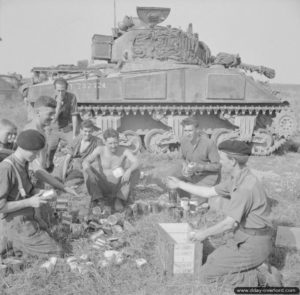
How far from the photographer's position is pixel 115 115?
10383mm

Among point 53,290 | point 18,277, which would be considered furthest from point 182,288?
point 18,277

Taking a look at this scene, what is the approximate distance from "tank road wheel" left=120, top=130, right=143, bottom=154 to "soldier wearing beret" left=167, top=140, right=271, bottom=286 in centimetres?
703

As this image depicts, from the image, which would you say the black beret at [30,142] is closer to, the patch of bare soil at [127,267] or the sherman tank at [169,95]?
the patch of bare soil at [127,267]

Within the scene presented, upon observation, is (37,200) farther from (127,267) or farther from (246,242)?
(246,242)

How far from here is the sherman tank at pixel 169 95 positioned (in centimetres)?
1006

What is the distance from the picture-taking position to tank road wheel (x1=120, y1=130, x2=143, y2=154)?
10383 mm

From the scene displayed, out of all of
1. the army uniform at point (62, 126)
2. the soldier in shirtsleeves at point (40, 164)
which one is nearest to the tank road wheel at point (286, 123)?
the army uniform at point (62, 126)

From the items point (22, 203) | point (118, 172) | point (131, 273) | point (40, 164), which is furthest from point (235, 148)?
point (40, 164)

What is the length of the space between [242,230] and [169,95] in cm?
711

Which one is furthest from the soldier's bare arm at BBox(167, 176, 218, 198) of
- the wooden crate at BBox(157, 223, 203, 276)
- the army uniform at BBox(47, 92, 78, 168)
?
the army uniform at BBox(47, 92, 78, 168)

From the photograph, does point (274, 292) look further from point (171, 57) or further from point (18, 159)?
point (171, 57)

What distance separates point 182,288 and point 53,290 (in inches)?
46.7

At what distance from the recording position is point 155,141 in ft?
34.7

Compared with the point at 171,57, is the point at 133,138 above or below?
below
